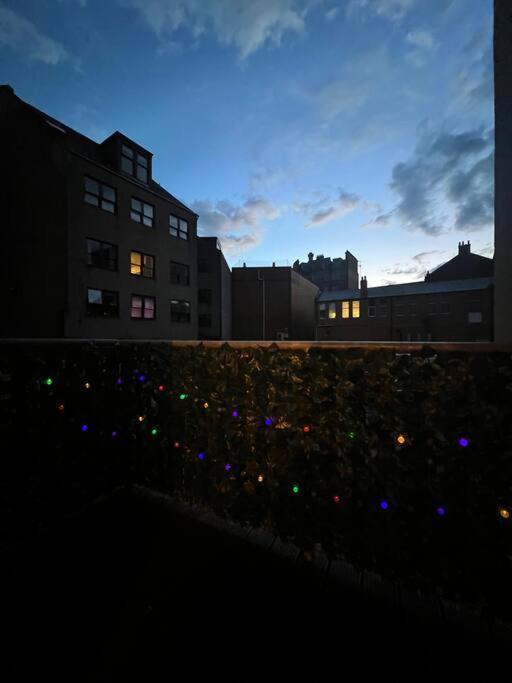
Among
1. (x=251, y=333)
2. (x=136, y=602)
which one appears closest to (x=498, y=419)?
(x=136, y=602)

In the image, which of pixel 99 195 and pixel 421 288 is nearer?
pixel 99 195

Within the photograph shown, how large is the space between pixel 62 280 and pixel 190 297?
9.38 meters

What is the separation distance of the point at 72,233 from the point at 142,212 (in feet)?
17.6

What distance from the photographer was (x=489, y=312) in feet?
96.3

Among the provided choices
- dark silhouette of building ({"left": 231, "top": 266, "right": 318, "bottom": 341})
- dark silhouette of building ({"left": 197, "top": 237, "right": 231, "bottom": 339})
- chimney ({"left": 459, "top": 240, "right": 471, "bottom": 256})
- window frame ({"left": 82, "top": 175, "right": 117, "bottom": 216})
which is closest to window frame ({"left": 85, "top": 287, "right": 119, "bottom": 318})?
window frame ({"left": 82, "top": 175, "right": 117, "bottom": 216})

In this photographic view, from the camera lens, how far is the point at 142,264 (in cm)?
1927

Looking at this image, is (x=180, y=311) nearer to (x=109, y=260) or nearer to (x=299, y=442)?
(x=109, y=260)

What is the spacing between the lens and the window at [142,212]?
1877 centimetres

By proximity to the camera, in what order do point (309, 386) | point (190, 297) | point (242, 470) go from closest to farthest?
point (309, 386) < point (242, 470) < point (190, 297)

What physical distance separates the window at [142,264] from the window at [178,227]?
3259 millimetres

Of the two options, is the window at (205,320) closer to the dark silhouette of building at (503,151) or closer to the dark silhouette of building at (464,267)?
the dark silhouette of building at (503,151)

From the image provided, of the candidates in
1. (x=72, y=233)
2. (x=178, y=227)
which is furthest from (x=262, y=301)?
(x=72, y=233)

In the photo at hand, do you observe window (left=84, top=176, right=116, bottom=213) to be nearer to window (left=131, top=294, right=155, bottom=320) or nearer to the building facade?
window (left=131, top=294, right=155, bottom=320)

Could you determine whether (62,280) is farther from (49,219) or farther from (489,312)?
(489,312)
